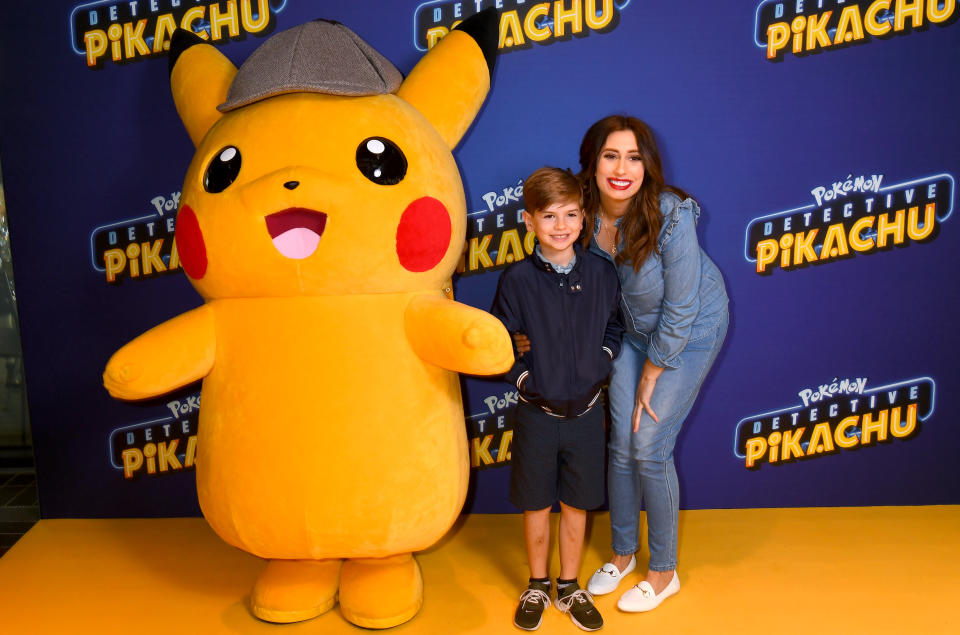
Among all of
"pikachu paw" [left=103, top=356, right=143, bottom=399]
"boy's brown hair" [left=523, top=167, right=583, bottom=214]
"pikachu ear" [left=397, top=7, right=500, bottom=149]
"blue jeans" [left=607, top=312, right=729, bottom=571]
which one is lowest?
"blue jeans" [left=607, top=312, right=729, bottom=571]

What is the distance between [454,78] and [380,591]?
5.39 ft

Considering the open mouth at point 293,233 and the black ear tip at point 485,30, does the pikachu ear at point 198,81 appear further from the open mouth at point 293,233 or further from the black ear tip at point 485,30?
the black ear tip at point 485,30

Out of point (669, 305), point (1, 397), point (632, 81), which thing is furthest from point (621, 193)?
point (1, 397)

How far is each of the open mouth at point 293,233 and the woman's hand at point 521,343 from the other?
0.64m

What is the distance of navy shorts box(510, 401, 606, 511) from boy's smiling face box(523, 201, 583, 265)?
505mm

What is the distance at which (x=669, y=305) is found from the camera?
2154mm

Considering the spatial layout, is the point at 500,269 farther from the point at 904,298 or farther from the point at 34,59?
the point at 34,59

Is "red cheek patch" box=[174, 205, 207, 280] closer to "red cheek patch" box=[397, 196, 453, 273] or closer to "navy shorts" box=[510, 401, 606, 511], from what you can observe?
"red cheek patch" box=[397, 196, 453, 273]

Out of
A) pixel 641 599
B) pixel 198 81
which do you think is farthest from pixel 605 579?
pixel 198 81

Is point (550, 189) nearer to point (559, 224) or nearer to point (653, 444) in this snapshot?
point (559, 224)

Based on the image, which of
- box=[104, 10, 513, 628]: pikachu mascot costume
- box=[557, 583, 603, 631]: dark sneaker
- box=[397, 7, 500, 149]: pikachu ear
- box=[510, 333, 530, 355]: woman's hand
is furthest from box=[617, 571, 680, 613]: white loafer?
box=[397, 7, 500, 149]: pikachu ear

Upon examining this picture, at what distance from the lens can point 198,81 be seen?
2.36 metres

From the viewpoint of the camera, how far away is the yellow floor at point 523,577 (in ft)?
7.46

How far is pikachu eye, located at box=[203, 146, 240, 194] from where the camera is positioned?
2.08m
